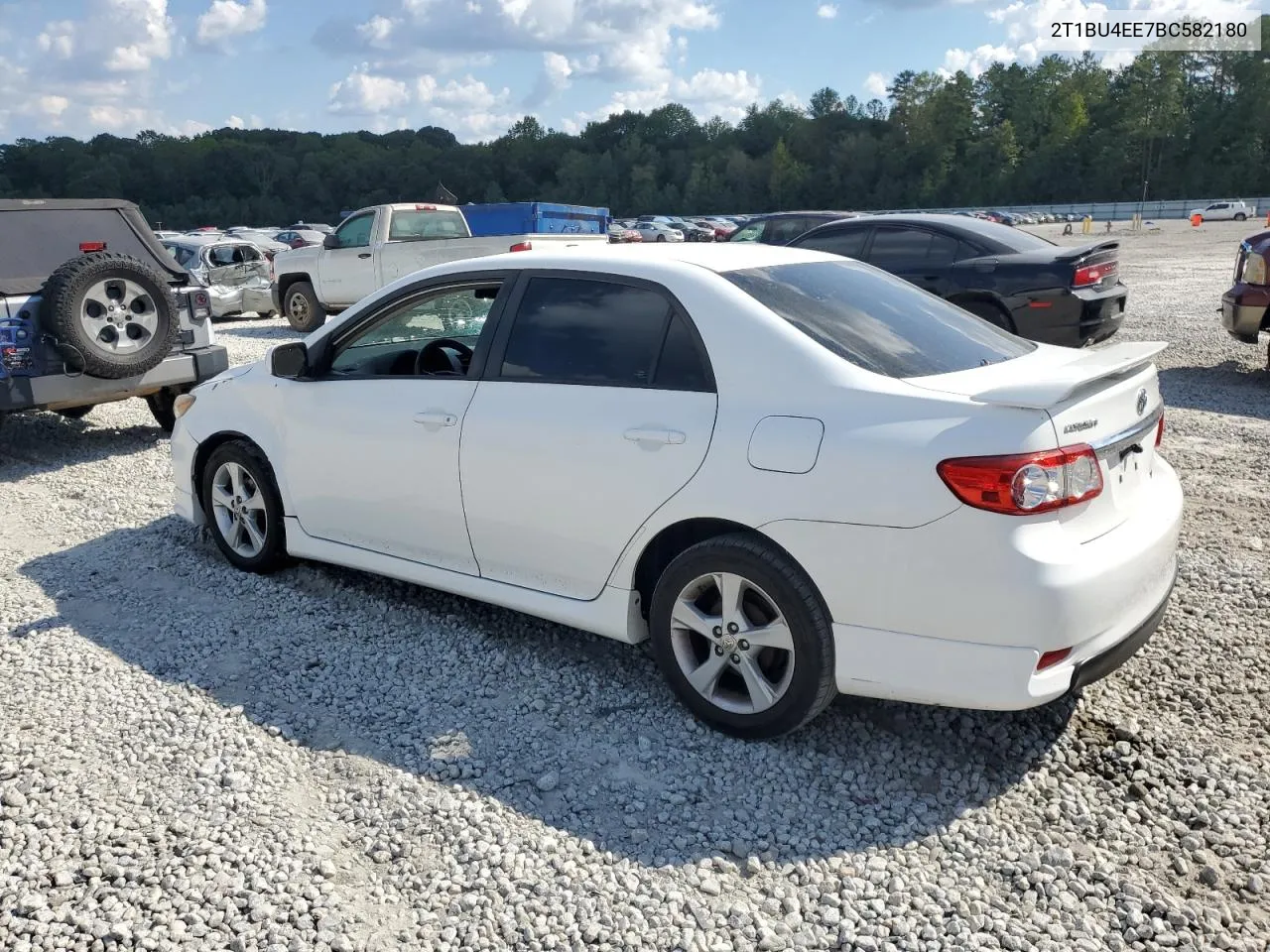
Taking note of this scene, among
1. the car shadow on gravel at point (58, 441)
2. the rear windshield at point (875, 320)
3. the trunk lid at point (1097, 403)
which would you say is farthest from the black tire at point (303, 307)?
the trunk lid at point (1097, 403)

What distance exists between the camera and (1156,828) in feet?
10.0

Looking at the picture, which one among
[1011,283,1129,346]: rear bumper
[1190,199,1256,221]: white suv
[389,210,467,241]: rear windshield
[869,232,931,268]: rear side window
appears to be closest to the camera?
[1011,283,1129,346]: rear bumper

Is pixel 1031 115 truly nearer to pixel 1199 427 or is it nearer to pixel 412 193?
pixel 412 193

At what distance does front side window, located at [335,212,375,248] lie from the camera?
1497 centimetres

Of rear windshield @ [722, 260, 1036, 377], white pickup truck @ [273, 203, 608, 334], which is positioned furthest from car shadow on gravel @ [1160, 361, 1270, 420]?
white pickup truck @ [273, 203, 608, 334]

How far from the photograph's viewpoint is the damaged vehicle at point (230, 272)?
672 inches

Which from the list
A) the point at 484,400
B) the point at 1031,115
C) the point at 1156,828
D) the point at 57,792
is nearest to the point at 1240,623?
the point at 1156,828

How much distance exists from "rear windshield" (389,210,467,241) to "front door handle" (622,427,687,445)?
39.4 ft

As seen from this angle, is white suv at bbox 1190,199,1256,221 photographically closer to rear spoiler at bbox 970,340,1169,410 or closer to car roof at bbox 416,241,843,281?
car roof at bbox 416,241,843,281

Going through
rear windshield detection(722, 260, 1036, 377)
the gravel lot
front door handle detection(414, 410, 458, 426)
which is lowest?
the gravel lot

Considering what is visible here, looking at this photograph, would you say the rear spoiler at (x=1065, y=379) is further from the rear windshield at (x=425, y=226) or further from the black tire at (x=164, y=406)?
the rear windshield at (x=425, y=226)

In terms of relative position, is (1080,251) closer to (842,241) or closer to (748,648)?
(842,241)

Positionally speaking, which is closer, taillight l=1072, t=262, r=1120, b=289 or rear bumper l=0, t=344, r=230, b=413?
rear bumper l=0, t=344, r=230, b=413

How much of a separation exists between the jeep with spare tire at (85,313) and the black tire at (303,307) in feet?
24.9
